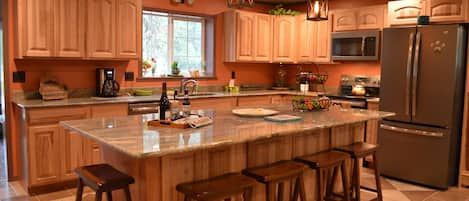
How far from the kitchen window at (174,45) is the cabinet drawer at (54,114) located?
1.38 m

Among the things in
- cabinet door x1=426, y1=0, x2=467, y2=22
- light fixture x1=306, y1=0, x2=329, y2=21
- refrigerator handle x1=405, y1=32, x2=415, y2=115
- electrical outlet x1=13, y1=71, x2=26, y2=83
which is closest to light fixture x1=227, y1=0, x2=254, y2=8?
light fixture x1=306, y1=0, x2=329, y2=21

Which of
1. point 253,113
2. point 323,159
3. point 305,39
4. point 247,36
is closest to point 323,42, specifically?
point 305,39

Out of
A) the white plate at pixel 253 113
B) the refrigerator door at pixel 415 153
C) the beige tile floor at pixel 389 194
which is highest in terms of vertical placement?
the white plate at pixel 253 113

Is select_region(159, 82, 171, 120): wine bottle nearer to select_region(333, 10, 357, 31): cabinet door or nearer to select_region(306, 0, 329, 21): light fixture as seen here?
select_region(306, 0, 329, 21): light fixture

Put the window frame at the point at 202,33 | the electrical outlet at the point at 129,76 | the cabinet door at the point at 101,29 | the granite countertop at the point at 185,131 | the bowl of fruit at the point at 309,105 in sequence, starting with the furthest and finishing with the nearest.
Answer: the window frame at the point at 202,33
the electrical outlet at the point at 129,76
the cabinet door at the point at 101,29
the bowl of fruit at the point at 309,105
the granite countertop at the point at 185,131

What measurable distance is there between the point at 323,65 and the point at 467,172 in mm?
2607

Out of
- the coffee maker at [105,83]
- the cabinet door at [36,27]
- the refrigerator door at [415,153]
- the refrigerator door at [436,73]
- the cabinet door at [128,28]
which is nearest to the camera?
the cabinet door at [36,27]

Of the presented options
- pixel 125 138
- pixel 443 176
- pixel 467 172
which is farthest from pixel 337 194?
pixel 125 138

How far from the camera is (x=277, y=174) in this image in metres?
2.63

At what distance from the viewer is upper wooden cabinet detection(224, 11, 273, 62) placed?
19.1 feet

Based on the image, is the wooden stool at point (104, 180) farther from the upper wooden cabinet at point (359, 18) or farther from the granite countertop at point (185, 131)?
the upper wooden cabinet at point (359, 18)

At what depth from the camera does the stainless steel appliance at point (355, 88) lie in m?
5.13

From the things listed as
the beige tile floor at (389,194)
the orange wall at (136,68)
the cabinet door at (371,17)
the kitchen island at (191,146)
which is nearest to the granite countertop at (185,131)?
the kitchen island at (191,146)

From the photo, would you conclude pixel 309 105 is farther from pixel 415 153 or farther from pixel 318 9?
pixel 415 153
